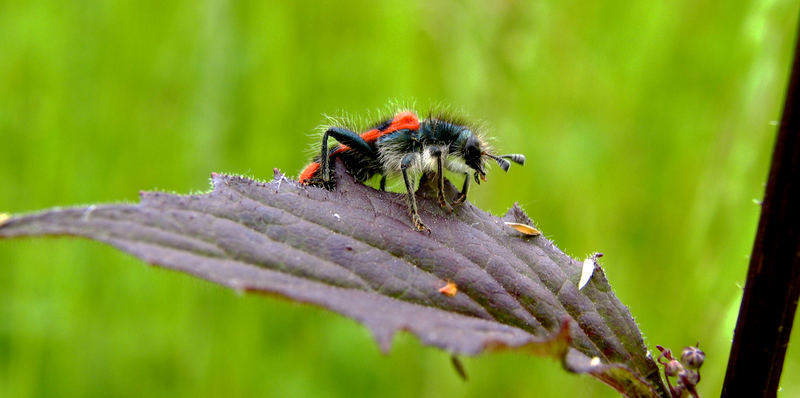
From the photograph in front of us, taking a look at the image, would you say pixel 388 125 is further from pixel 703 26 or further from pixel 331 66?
pixel 703 26

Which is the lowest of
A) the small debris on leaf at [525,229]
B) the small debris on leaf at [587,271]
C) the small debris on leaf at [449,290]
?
the small debris on leaf at [449,290]

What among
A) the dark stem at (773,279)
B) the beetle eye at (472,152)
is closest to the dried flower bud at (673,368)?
the dark stem at (773,279)

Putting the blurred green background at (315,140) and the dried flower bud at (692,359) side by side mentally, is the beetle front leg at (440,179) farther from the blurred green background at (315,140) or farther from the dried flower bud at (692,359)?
the blurred green background at (315,140)

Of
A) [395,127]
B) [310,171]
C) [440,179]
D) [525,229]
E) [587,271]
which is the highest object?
[395,127]

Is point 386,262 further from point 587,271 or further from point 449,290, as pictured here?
point 587,271

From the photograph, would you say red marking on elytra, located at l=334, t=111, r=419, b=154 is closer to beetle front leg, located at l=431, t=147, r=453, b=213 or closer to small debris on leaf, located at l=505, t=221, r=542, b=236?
beetle front leg, located at l=431, t=147, r=453, b=213

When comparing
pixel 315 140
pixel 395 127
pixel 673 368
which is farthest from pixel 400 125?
pixel 673 368

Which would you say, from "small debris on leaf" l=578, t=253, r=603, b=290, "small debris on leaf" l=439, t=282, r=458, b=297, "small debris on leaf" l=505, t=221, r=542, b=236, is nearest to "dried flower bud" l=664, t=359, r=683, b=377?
"small debris on leaf" l=578, t=253, r=603, b=290
